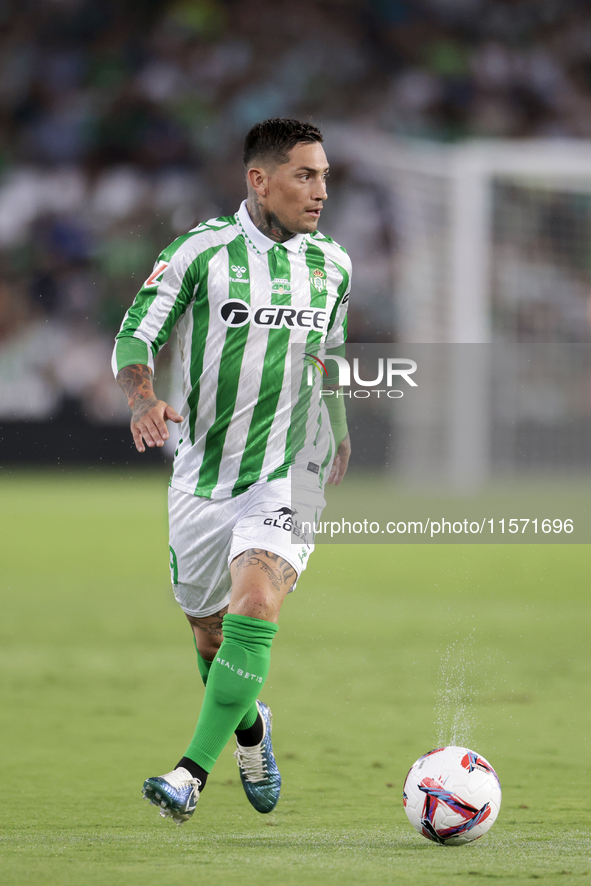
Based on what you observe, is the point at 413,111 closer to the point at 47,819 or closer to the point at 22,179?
the point at 22,179

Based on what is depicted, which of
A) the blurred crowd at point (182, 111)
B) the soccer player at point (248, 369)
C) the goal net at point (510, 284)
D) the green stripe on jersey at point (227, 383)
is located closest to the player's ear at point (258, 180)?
the soccer player at point (248, 369)

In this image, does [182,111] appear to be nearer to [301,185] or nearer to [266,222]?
[266,222]

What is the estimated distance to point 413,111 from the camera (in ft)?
60.1

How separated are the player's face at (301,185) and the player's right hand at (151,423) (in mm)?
872

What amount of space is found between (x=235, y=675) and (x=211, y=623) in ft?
→ 2.17

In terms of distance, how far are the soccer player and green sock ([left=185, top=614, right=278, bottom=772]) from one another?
25 centimetres

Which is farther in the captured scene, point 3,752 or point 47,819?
point 3,752

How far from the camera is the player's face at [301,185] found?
382 cm

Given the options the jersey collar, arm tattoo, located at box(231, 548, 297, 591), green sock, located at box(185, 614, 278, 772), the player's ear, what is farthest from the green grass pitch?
the player's ear

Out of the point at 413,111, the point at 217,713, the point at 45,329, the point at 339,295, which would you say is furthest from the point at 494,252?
the point at 217,713

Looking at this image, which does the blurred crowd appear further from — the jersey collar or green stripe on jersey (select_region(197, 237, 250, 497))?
green stripe on jersey (select_region(197, 237, 250, 497))

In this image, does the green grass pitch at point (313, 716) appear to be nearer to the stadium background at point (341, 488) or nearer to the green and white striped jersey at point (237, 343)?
the stadium background at point (341, 488)

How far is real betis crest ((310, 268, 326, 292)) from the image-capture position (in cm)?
398

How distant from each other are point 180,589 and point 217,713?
0.71m
